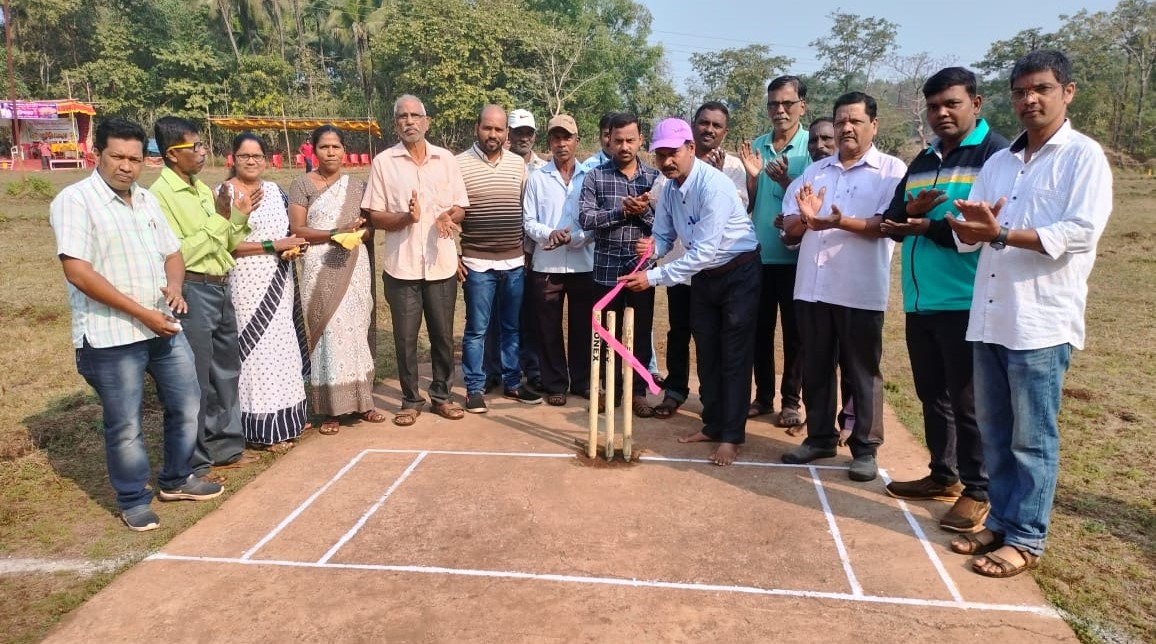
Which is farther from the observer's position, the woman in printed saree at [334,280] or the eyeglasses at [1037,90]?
the woman in printed saree at [334,280]

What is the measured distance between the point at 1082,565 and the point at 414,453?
351 cm

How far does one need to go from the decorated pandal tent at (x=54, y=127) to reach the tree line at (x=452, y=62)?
14.1 ft

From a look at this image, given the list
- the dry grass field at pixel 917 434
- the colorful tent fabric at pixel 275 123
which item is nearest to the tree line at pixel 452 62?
the colorful tent fabric at pixel 275 123

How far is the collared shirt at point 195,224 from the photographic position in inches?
158

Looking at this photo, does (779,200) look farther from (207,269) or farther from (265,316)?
(207,269)

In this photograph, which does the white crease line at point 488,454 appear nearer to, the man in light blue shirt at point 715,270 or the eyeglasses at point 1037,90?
the man in light blue shirt at point 715,270

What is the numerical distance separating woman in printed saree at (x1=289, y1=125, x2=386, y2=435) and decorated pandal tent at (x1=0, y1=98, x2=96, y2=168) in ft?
112

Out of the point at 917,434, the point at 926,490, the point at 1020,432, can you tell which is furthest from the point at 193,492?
the point at 917,434

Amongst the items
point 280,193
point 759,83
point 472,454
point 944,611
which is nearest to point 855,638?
point 944,611

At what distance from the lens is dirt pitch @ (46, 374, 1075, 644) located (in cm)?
281

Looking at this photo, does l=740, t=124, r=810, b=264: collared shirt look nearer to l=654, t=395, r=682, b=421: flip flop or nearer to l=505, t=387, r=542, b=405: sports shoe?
l=654, t=395, r=682, b=421: flip flop

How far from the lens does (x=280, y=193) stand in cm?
469

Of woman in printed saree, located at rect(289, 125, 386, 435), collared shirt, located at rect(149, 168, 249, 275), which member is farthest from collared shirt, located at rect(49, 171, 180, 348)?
woman in printed saree, located at rect(289, 125, 386, 435)

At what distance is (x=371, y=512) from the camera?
382 cm
